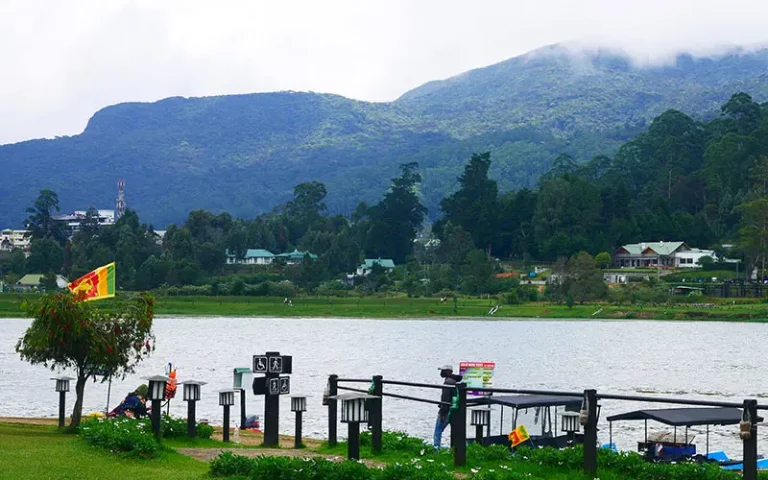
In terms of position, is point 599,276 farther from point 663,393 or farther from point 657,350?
point 663,393

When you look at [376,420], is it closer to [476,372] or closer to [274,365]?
[274,365]

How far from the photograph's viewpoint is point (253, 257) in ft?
607

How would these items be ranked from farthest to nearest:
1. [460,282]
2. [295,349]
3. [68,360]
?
[460,282]
[295,349]
[68,360]

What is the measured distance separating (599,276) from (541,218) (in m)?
36.5

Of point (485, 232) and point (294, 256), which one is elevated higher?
point (485, 232)

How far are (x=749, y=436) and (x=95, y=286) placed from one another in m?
14.6

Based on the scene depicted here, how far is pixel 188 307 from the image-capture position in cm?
12331

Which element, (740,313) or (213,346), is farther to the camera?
(740,313)

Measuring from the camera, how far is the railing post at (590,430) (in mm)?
16359

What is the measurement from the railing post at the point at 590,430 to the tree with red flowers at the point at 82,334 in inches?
443

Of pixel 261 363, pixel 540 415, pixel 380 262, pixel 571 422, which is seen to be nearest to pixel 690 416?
pixel 571 422

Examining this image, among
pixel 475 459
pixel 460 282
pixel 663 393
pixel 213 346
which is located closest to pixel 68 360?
pixel 475 459

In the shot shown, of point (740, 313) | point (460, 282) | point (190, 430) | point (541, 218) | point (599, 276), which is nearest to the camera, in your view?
point (190, 430)

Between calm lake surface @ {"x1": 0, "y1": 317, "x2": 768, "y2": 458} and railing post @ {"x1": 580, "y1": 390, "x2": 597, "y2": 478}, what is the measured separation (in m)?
8.01
